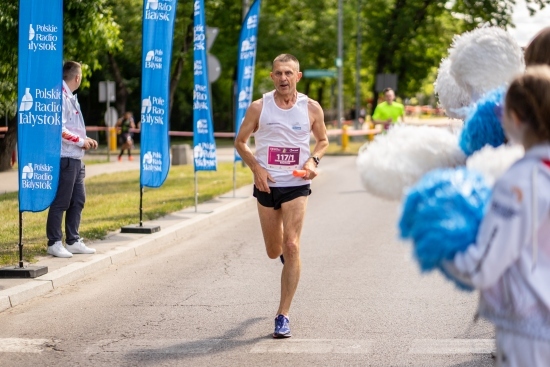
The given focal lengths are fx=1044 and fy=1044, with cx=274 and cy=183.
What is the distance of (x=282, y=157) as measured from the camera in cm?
745

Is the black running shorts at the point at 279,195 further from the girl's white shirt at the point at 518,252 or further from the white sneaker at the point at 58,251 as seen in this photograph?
the girl's white shirt at the point at 518,252

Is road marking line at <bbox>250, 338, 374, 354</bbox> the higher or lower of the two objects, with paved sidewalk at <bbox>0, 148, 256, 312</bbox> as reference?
higher

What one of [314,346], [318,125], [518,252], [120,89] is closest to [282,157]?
[318,125]

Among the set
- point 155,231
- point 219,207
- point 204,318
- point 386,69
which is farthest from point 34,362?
point 386,69

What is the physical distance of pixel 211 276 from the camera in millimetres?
10312

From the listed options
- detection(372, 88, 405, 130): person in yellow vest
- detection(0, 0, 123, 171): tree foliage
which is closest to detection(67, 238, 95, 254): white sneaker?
detection(372, 88, 405, 130): person in yellow vest

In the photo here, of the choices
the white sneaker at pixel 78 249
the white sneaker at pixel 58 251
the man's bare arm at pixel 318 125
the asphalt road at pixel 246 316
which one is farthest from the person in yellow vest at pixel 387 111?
the man's bare arm at pixel 318 125

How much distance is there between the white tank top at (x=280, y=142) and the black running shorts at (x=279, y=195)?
0.11 feet

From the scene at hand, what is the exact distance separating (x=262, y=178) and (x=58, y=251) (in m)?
4.14

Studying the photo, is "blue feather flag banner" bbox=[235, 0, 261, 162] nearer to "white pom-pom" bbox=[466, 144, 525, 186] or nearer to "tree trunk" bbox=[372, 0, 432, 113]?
"white pom-pom" bbox=[466, 144, 525, 186]

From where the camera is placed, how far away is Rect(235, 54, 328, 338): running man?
7348mm

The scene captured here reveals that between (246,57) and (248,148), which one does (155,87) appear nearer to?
(246,57)

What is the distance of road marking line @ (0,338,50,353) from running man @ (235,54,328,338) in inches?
64.2

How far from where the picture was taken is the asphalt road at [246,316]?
6770mm
